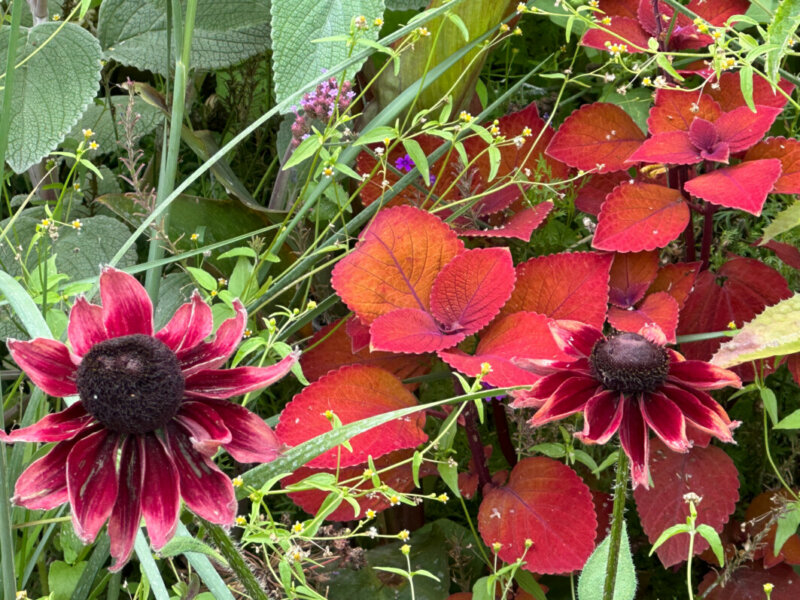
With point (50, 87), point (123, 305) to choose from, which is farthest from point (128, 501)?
point (50, 87)

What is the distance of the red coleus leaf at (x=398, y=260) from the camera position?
945mm

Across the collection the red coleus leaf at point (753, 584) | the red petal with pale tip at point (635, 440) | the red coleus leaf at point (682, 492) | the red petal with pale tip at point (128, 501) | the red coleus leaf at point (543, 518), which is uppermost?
the red petal with pale tip at point (128, 501)

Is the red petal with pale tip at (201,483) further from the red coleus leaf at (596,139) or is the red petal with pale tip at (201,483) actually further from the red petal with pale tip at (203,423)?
the red coleus leaf at (596,139)

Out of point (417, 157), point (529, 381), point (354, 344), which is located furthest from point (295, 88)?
point (529, 381)

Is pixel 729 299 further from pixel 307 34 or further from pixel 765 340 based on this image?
pixel 307 34

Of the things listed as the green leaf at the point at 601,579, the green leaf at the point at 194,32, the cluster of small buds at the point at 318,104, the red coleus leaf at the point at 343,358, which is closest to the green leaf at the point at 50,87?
the green leaf at the point at 194,32

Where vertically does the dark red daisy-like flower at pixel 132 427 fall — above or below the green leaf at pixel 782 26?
below

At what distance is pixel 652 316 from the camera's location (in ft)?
3.03

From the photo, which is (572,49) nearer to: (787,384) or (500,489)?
(787,384)

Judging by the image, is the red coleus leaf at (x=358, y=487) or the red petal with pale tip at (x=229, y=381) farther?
the red coleus leaf at (x=358, y=487)

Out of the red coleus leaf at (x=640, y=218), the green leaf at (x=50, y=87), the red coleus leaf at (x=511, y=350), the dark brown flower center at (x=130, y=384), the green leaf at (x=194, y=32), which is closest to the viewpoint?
the dark brown flower center at (x=130, y=384)

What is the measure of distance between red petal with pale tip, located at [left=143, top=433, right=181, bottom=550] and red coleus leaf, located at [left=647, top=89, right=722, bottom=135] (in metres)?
0.67

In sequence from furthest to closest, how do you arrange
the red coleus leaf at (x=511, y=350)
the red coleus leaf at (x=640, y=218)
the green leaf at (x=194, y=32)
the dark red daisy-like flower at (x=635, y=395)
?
the green leaf at (x=194, y=32), the red coleus leaf at (x=640, y=218), the red coleus leaf at (x=511, y=350), the dark red daisy-like flower at (x=635, y=395)

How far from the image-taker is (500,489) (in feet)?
3.05
